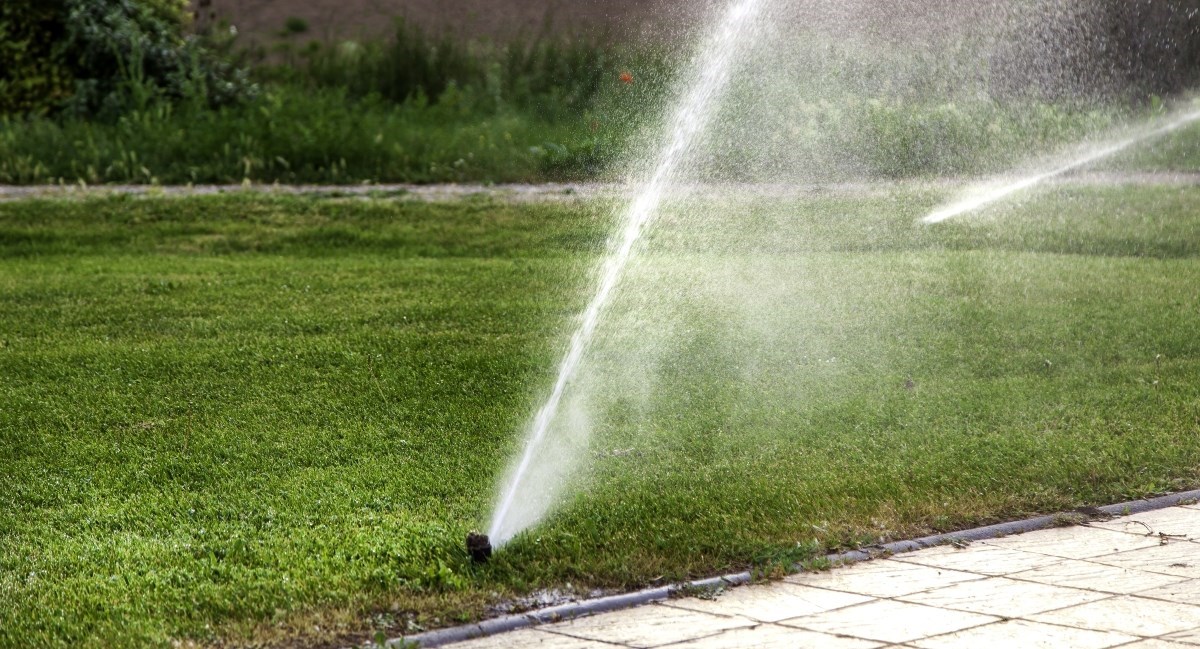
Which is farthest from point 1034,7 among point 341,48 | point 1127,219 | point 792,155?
point 341,48

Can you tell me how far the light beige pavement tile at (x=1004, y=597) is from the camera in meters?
3.64

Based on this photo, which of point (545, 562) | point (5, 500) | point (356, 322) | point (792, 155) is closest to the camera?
point (545, 562)

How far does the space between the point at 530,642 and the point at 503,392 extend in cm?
268

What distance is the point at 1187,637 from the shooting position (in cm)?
340

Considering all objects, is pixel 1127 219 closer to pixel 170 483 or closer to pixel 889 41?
pixel 889 41

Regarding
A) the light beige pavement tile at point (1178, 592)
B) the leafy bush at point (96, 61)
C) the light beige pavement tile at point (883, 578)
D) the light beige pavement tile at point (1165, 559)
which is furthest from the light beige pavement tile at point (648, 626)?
the leafy bush at point (96, 61)

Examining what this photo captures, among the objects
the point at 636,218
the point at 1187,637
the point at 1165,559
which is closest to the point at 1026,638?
the point at 1187,637

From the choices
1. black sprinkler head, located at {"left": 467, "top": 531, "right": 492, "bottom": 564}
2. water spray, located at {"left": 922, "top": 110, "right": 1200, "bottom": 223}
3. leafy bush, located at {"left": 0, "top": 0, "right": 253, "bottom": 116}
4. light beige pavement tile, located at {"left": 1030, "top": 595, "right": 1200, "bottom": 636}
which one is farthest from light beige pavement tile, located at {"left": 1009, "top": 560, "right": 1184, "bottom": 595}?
leafy bush, located at {"left": 0, "top": 0, "right": 253, "bottom": 116}

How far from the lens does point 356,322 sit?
23.2 ft

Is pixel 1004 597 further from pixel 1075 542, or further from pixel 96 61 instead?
pixel 96 61

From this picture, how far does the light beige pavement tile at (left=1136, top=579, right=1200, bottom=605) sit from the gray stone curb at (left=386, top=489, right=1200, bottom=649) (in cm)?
66

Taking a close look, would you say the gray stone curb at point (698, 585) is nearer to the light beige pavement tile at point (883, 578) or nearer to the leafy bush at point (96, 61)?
the light beige pavement tile at point (883, 578)

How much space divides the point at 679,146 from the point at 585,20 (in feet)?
17.7

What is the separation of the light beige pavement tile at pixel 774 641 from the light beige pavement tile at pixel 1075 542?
3.62 ft
